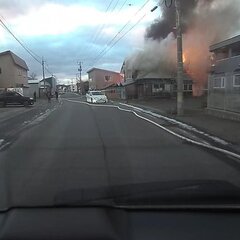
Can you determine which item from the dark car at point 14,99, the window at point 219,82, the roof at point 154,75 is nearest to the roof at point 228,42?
the window at point 219,82

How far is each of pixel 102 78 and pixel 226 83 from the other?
116 metres

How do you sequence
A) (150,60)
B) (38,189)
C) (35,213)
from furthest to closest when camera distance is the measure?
(150,60) < (38,189) < (35,213)

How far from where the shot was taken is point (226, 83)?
100ft

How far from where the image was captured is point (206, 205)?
12.7ft

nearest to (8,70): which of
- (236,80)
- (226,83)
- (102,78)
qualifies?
(226,83)

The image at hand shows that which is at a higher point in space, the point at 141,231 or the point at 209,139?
the point at 141,231

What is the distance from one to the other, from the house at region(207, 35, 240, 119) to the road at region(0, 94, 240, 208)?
11.5 m

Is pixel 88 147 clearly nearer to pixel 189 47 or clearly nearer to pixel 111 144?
pixel 111 144

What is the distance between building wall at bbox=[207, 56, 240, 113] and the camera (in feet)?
94.0

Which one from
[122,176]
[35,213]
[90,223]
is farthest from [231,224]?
[122,176]

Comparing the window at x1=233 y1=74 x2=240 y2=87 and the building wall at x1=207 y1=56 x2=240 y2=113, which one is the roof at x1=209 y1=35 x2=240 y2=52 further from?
the window at x1=233 y1=74 x2=240 y2=87

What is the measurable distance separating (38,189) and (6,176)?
2285mm

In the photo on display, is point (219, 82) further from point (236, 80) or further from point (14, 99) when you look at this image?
point (14, 99)

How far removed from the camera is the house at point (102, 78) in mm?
143625
